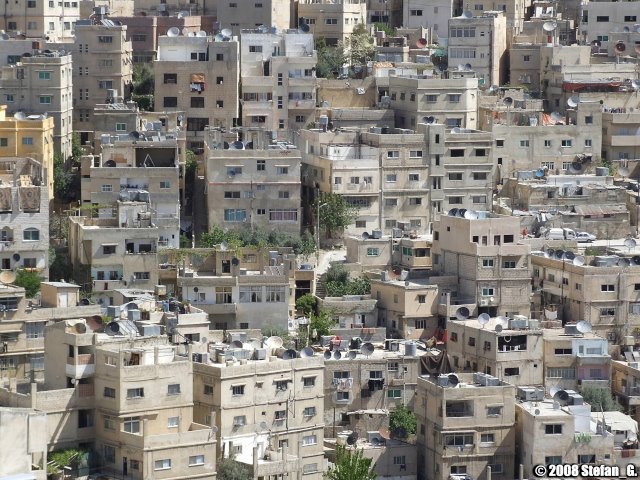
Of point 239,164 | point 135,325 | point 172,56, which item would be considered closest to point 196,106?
point 172,56

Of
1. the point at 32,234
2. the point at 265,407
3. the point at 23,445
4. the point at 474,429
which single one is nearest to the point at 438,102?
the point at 32,234

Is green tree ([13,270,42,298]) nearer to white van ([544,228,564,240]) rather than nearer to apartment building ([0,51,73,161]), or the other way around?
apartment building ([0,51,73,161])

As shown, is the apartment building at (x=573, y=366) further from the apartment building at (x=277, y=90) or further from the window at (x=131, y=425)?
the apartment building at (x=277, y=90)

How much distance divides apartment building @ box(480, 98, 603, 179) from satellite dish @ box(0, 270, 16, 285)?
17.9 meters

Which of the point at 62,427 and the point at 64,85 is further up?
the point at 64,85

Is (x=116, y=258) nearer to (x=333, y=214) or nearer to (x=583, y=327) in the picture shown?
(x=333, y=214)

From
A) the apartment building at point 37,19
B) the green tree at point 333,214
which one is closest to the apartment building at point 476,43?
the apartment building at point 37,19

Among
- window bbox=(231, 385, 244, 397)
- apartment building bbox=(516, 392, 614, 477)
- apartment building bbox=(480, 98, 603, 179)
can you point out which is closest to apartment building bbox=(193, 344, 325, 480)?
window bbox=(231, 385, 244, 397)

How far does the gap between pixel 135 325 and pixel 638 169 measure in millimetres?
23878

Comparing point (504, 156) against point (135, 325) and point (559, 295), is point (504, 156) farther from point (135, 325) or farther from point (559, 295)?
point (135, 325)

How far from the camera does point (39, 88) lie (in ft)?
251

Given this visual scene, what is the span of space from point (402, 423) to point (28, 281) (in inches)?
368

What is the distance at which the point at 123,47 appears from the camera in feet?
264

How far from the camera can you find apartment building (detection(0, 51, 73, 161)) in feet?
250
